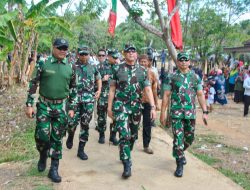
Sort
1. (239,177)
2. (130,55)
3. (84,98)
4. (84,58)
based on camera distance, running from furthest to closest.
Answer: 1. (84,58)
2. (84,98)
3. (239,177)
4. (130,55)

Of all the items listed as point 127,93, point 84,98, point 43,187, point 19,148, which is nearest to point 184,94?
point 127,93

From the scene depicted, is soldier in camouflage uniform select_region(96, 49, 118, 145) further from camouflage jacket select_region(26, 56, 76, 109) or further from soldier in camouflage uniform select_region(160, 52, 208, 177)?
camouflage jacket select_region(26, 56, 76, 109)

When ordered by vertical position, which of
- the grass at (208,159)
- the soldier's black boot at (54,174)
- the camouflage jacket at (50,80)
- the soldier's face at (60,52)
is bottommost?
the grass at (208,159)

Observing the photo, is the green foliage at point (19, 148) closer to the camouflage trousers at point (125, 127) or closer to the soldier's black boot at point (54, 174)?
the soldier's black boot at point (54, 174)

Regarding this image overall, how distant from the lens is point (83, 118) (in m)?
6.40

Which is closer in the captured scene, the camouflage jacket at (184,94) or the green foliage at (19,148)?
the camouflage jacket at (184,94)

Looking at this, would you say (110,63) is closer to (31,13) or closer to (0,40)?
(0,40)

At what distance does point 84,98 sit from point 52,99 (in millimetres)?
1314

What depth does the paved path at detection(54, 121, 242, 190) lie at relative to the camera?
5.27 m

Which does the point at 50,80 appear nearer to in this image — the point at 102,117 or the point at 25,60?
the point at 102,117

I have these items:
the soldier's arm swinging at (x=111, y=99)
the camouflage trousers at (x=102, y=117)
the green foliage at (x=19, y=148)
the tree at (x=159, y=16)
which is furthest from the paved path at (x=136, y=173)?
the tree at (x=159, y=16)

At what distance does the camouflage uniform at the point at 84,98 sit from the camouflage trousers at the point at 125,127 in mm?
857

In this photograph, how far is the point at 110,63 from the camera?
26.2 feet

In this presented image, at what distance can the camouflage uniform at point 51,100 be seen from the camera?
16.9ft
